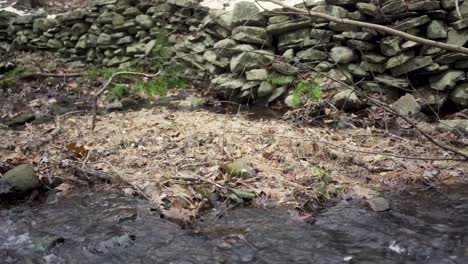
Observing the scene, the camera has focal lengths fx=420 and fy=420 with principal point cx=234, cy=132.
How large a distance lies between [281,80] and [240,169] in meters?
3.07

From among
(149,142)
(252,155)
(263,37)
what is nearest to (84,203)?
(149,142)

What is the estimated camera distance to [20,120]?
734 centimetres

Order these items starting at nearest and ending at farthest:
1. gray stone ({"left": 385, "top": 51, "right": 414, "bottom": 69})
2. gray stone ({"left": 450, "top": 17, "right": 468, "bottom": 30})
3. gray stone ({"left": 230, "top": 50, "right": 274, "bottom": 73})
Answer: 1. gray stone ({"left": 450, "top": 17, "right": 468, "bottom": 30})
2. gray stone ({"left": 385, "top": 51, "right": 414, "bottom": 69})
3. gray stone ({"left": 230, "top": 50, "right": 274, "bottom": 73})

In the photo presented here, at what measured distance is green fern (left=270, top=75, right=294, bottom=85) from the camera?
7379 millimetres

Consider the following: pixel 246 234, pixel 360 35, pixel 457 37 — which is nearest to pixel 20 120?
pixel 246 234

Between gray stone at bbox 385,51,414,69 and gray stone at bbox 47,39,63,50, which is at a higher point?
gray stone at bbox 385,51,414,69

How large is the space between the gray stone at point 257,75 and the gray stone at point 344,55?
1287 millimetres

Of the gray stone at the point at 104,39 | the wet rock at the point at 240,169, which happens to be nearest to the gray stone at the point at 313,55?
the wet rock at the point at 240,169

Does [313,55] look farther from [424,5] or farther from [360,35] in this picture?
[424,5]

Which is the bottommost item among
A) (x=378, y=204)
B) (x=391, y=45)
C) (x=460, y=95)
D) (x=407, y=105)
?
(x=378, y=204)

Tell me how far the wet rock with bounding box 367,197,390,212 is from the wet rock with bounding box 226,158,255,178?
1.32 metres

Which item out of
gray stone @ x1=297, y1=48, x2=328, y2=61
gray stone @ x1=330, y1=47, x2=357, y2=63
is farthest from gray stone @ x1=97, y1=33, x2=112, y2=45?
gray stone @ x1=330, y1=47, x2=357, y2=63

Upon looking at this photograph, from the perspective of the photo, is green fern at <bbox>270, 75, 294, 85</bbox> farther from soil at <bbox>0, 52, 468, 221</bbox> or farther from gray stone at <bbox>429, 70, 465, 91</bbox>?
gray stone at <bbox>429, 70, 465, 91</bbox>

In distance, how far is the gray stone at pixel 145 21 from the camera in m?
9.94
